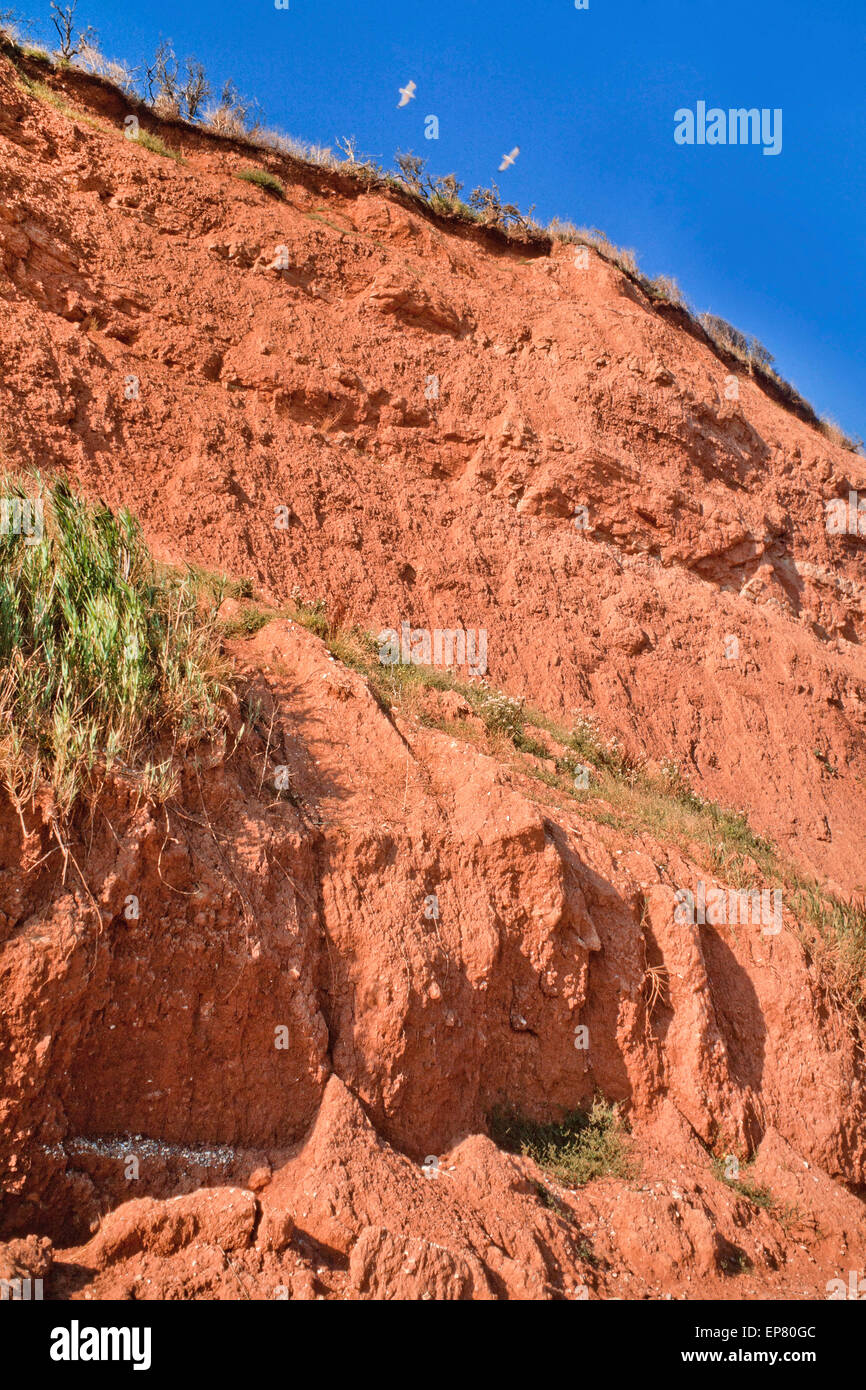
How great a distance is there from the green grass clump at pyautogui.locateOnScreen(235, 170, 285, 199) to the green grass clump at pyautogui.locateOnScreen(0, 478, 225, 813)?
287 inches

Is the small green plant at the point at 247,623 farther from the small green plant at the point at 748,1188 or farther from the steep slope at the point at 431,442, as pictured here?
the small green plant at the point at 748,1188

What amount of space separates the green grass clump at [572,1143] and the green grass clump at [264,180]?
10.5 m

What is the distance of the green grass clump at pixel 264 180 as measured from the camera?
10.8 meters

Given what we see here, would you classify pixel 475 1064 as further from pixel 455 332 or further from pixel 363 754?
pixel 455 332

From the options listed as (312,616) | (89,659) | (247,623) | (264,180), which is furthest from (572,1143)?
(264,180)

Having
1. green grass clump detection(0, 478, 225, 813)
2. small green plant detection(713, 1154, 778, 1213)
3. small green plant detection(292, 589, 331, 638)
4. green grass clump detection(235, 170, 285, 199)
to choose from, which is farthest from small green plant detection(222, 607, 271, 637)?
green grass clump detection(235, 170, 285, 199)

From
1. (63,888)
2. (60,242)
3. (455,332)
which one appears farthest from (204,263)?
(63,888)

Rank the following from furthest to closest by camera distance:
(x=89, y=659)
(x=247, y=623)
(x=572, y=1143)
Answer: (x=247, y=623)
(x=572, y=1143)
(x=89, y=659)

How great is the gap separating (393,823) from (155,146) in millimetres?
9071

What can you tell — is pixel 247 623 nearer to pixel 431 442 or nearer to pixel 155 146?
pixel 431 442

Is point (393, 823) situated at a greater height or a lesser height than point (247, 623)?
lesser

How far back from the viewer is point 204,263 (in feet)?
32.6

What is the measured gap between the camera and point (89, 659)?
4336mm

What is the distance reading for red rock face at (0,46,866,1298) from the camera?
149 inches
